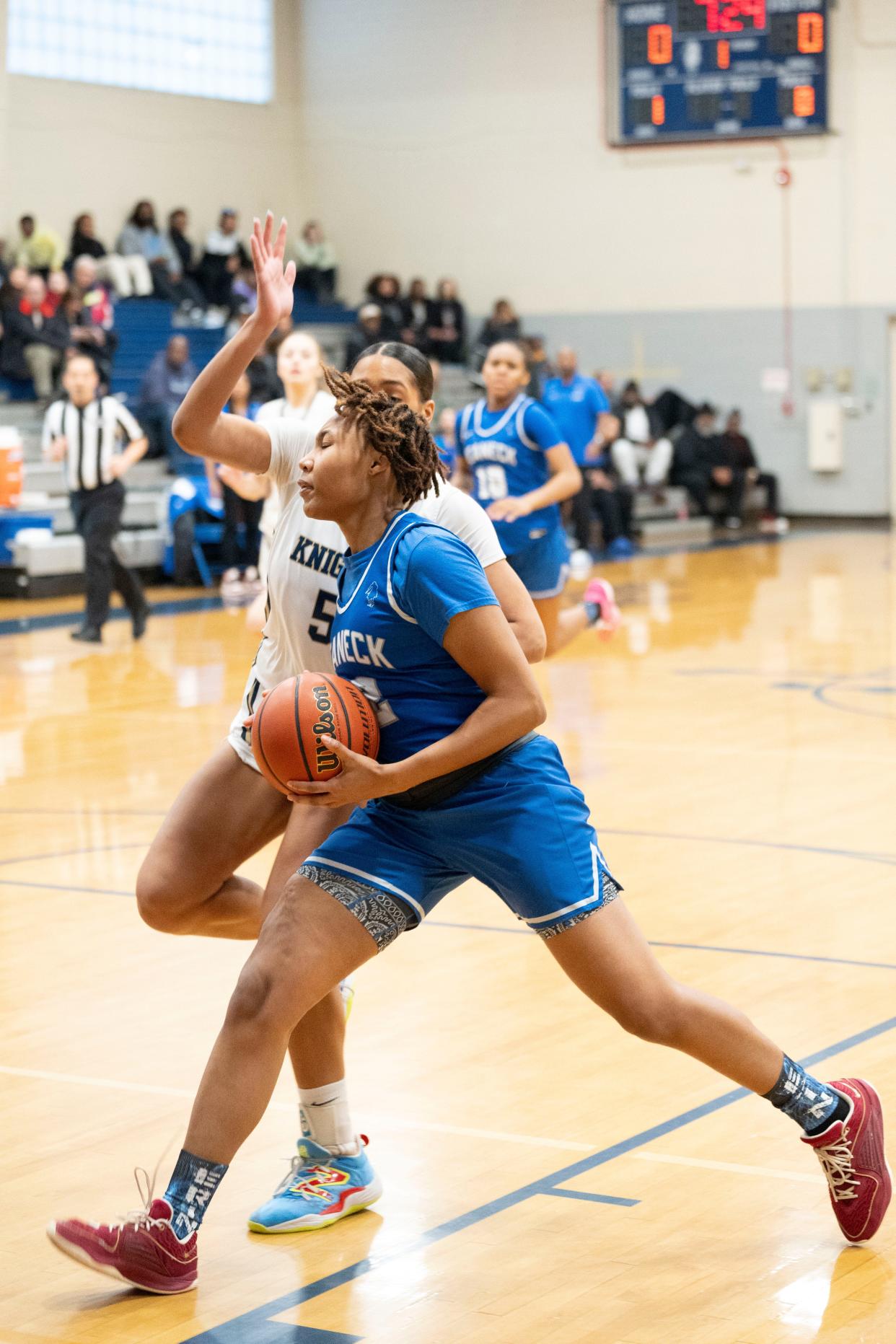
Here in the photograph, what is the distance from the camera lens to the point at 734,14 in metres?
21.9

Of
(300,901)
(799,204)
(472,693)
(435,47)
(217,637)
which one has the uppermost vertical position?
(435,47)

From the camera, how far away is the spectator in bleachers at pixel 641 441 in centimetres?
2272

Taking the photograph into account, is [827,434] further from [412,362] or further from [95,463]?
[412,362]

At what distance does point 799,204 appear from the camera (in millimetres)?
23266

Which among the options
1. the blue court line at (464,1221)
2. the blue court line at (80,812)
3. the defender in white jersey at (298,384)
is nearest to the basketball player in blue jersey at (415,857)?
the blue court line at (464,1221)

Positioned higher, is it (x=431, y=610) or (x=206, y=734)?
(x=431, y=610)

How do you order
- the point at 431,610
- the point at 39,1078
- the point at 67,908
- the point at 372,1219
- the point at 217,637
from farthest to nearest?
the point at 217,637 < the point at 67,908 < the point at 39,1078 < the point at 372,1219 < the point at 431,610

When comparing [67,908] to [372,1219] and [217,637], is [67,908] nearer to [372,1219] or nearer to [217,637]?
[372,1219]

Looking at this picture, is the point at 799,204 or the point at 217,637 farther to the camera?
the point at 799,204

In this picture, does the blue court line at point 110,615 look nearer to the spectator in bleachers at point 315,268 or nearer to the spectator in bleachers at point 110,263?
the spectator in bleachers at point 110,263

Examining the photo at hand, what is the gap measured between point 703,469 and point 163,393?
7187 millimetres

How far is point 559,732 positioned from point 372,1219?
19.1 ft

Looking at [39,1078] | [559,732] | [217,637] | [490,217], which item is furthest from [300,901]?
[490,217]

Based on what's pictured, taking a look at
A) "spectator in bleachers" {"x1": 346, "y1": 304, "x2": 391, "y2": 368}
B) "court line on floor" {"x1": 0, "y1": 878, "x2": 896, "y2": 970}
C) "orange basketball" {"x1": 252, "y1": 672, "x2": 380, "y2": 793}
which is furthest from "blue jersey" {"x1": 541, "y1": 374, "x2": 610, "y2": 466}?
"orange basketball" {"x1": 252, "y1": 672, "x2": 380, "y2": 793}
